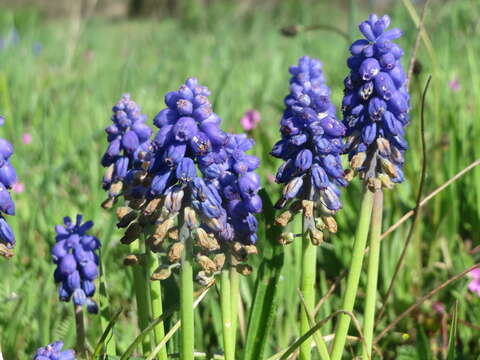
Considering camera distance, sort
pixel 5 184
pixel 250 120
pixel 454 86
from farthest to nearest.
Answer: pixel 454 86 < pixel 250 120 < pixel 5 184

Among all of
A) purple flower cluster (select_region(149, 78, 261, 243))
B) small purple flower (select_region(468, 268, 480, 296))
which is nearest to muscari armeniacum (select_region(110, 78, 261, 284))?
purple flower cluster (select_region(149, 78, 261, 243))

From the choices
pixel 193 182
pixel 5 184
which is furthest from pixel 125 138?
pixel 193 182

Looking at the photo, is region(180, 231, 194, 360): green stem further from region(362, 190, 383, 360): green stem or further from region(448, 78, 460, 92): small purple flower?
region(448, 78, 460, 92): small purple flower

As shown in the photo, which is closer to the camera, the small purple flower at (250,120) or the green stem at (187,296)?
the green stem at (187,296)

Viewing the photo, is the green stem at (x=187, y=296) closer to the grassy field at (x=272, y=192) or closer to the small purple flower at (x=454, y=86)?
the grassy field at (x=272, y=192)

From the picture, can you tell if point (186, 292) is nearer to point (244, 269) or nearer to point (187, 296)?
point (187, 296)

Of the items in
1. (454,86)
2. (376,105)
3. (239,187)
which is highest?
(454,86)

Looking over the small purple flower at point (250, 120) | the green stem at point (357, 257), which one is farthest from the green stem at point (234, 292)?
the small purple flower at point (250, 120)

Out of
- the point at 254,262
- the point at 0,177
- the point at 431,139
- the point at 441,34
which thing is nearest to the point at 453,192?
the point at 431,139
